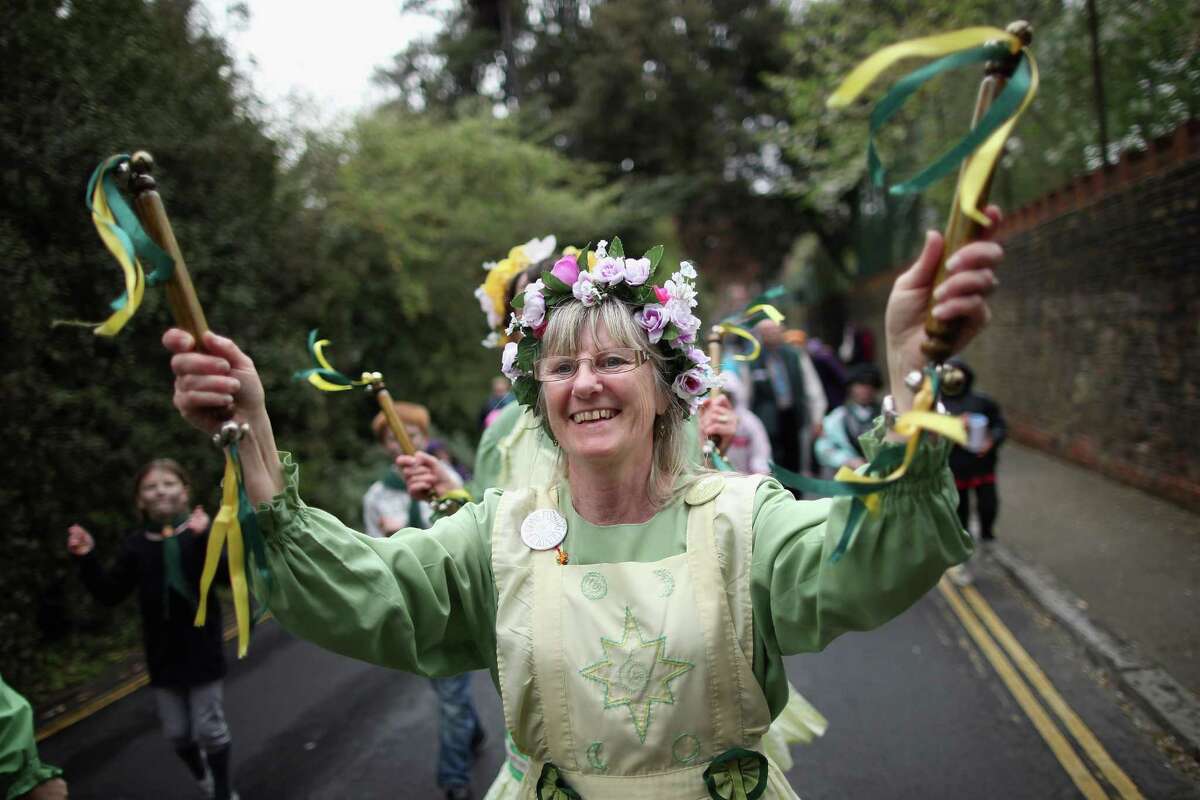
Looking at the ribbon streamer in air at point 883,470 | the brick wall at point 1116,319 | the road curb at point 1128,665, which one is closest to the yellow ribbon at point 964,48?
the ribbon streamer in air at point 883,470

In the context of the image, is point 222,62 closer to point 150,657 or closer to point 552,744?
point 150,657

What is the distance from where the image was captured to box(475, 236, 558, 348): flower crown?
3.82 m

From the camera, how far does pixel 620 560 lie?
1.93m

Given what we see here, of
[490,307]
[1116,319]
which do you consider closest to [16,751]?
[490,307]

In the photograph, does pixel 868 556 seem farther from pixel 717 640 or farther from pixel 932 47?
pixel 932 47

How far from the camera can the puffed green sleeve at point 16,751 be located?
7.49 feet

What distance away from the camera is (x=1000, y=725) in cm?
453

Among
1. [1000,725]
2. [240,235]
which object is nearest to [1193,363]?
[1000,725]

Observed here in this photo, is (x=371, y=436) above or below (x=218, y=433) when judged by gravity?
below

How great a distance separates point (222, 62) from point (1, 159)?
3159 millimetres

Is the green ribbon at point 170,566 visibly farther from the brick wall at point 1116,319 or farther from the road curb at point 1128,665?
the brick wall at point 1116,319

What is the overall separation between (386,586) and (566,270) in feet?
2.83

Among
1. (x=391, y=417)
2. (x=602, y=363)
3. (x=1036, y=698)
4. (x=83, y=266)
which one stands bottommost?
(x=1036, y=698)

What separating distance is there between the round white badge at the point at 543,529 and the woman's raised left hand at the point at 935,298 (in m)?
0.83
